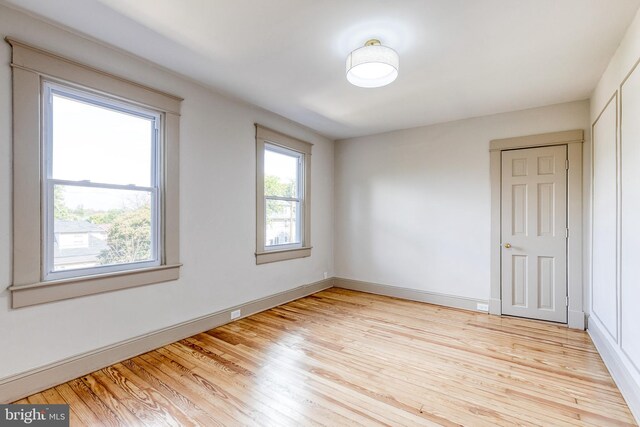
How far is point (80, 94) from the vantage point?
2359 millimetres

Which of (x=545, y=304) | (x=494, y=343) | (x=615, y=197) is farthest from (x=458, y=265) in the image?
(x=615, y=197)

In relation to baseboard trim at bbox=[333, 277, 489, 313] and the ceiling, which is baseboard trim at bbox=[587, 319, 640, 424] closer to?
baseboard trim at bbox=[333, 277, 489, 313]

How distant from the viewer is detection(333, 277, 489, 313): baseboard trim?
4.11 meters

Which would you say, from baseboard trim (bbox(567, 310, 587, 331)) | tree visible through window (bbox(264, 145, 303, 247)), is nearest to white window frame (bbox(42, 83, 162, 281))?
tree visible through window (bbox(264, 145, 303, 247))

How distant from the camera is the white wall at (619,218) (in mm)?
2025

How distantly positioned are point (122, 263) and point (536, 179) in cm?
460

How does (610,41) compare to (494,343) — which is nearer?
(610,41)

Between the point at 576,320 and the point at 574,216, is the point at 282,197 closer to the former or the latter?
the point at 574,216

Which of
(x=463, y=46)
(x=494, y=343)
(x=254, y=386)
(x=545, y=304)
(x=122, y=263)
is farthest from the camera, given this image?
(x=545, y=304)

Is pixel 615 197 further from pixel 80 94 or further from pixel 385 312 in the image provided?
pixel 80 94

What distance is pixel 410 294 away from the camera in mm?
4582

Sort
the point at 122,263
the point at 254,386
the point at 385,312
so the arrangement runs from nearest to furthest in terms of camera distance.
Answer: the point at 254,386 → the point at 122,263 → the point at 385,312

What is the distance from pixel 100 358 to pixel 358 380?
207 cm

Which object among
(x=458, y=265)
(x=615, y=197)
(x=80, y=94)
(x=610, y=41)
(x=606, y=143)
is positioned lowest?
(x=458, y=265)
